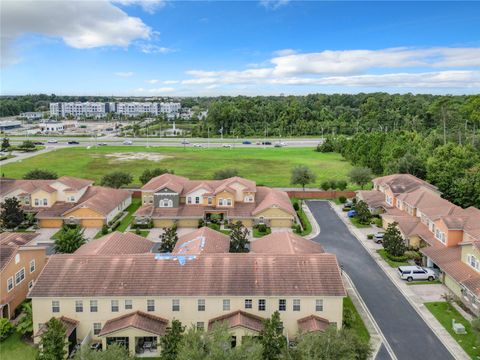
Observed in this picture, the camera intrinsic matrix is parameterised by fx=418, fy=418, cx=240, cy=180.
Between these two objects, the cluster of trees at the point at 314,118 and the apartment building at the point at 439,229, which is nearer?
the apartment building at the point at 439,229

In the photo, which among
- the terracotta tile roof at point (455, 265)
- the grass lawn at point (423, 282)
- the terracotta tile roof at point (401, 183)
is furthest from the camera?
the terracotta tile roof at point (401, 183)

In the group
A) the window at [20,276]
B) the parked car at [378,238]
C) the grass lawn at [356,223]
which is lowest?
the grass lawn at [356,223]

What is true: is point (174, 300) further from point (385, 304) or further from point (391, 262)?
point (391, 262)

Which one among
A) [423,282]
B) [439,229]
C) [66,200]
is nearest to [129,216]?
[66,200]

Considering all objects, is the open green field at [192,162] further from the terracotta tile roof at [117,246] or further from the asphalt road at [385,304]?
the terracotta tile roof at [117,246]

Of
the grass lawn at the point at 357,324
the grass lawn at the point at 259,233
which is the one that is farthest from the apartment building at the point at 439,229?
the grass lawn at the point at 259,233

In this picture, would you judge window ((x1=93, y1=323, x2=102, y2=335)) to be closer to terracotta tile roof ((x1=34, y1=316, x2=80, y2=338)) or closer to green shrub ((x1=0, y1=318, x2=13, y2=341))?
terracotta tile roof ((x1=34, y1=316, x2=80, y2=338))

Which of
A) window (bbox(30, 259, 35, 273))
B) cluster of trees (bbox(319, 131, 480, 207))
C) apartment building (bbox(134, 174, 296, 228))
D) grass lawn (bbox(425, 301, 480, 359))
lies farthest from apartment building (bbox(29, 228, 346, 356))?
cluster of trees (bbox(319, 131, 480, 207))
